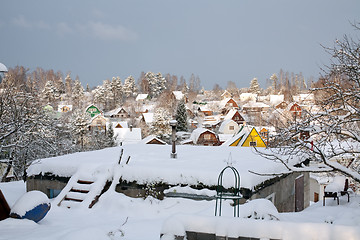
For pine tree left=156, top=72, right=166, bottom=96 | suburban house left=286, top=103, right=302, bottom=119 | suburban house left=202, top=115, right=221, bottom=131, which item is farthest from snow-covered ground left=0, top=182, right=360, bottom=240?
pine tree left=156, top=72, right=166, bottom=96

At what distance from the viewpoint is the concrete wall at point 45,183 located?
964 cm

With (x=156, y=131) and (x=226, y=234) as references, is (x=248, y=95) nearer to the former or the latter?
(x=156, y=131)

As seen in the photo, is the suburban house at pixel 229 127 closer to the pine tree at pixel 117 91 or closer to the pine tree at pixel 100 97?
A: the pine tree at pixel 117 91

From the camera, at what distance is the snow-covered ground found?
5.90 meters

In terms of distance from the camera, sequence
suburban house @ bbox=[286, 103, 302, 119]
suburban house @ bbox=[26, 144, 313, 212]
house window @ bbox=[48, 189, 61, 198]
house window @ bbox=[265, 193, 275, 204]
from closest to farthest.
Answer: suburban house @ bbox=[286, 103, 302, 119], suburban house @ bbox=[26, 144, 313, 212], house window @ bbox=[265, 193, 275, 204], house window @ bbox=[48, 189, 61, 198]

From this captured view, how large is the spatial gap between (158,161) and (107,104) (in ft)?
252

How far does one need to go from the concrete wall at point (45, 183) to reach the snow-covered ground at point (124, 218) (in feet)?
2.14

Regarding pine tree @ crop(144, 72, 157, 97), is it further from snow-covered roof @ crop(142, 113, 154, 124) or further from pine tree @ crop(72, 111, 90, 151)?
pine tree @ crop(72, 111, 90, 151)

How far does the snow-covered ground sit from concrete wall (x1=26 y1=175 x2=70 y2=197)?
0.65 meters

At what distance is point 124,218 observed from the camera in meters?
7.53

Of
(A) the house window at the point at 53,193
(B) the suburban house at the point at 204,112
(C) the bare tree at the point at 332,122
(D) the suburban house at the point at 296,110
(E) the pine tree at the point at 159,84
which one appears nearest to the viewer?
(C) the bare tree at the point at 332,122

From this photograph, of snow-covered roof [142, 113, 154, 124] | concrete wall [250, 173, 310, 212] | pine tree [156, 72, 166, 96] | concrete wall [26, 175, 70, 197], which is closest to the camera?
concrete wall [250, 173, 310, 212]

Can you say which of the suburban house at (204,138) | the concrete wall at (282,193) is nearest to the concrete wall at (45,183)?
the concrete wall at (282,193)

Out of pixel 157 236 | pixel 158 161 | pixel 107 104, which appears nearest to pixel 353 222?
pixel 157 236
